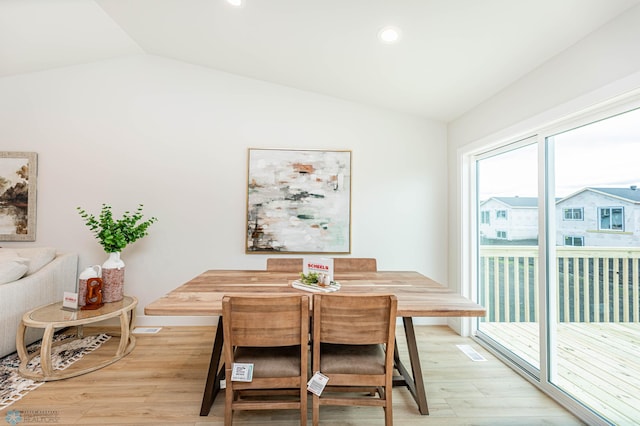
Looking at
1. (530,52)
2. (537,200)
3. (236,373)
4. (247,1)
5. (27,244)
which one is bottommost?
(236,373)

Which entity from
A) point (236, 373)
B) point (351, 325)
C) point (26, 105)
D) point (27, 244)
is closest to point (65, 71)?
point (26, 105)

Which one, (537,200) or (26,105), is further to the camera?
(26,105)

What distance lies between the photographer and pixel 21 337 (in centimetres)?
220

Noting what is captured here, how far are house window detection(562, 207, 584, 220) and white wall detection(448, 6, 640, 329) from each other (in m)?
0.62

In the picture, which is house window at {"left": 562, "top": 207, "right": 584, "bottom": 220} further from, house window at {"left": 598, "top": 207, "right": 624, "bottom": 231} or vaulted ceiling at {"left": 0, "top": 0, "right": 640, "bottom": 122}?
vaulted ceiling at {"left": 0, "top": 0, "right": 640, "bottom": 122}

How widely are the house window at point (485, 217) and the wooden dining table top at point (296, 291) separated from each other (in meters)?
1.08

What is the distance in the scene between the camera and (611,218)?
5.46ft

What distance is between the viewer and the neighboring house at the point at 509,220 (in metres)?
2.25

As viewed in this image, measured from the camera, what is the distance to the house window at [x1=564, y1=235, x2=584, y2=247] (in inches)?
72.4

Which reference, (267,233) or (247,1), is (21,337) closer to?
(267,233)

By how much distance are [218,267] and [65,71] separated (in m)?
2.70

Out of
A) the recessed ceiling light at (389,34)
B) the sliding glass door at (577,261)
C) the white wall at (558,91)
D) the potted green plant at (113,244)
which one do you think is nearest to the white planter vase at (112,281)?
the potted green plant at (113,244)

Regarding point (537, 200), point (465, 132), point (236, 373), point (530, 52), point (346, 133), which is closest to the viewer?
point (236, 373)

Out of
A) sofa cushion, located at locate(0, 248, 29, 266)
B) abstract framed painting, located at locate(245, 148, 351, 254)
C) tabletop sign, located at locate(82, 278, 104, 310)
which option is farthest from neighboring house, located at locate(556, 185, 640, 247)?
sofa cushion, located at locate(0, 248, 29, 266)
